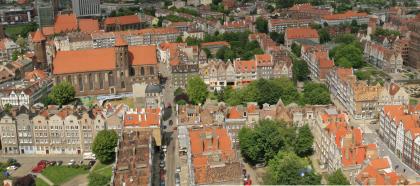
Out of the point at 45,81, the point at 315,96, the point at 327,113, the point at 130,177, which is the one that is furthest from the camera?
the point at 45,81

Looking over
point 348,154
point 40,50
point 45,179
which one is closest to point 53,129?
point 45,179

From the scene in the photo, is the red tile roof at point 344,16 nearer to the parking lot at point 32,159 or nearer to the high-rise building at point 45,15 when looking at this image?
the high-rise building at point 45,15

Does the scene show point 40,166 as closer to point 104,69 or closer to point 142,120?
point 142,120

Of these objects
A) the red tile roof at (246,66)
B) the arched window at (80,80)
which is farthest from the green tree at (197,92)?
the arched window at (80,80)

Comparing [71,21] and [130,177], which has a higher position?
[71,21]

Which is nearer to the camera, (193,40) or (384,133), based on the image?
(384,133)

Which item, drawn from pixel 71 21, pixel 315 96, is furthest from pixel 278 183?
pixel 71 21

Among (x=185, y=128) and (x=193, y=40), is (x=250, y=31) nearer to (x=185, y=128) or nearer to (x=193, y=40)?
(x=193, y=40)

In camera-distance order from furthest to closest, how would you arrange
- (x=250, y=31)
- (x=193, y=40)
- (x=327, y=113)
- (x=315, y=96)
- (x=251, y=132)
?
(x=250, y=31)
(x=193, y=40)
(x=315, y=96)
(x=327, y=113)
(x=251, y=132)
